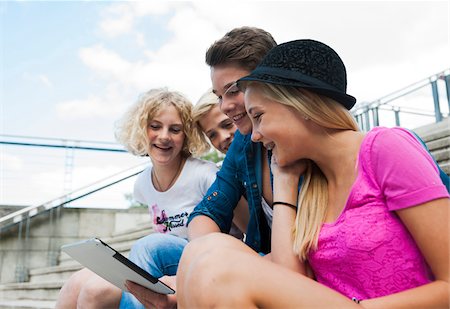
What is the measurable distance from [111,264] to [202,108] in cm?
108

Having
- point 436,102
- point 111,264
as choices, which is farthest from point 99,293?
point 436,102

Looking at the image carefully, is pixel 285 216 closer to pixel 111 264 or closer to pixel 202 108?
pixel 111 264

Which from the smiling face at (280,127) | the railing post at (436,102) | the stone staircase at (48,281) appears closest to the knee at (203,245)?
the smiling face at (280,127)

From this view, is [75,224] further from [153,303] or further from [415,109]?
[415,109]

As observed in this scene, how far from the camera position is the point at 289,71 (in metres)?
1.40

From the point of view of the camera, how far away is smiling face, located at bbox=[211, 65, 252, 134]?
195 cm

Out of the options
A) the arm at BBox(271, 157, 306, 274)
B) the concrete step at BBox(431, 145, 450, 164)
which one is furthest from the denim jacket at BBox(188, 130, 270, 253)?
the concrete step at BBox(431, 145, 450, 164)

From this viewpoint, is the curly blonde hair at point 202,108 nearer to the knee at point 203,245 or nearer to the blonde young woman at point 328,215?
the blonde young woman at point 328,215

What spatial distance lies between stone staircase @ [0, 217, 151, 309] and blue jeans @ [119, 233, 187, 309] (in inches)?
107

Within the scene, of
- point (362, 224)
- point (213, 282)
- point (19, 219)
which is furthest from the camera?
point (19, 219)

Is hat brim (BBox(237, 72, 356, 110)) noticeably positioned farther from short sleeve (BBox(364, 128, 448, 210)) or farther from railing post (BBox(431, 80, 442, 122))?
railing post (BBox(431, 80, 442, 122))

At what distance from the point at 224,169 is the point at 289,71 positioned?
684 mm

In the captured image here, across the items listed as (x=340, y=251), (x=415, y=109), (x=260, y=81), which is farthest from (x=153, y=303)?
(x=415, y=109)

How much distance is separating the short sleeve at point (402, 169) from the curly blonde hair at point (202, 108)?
1274mm
